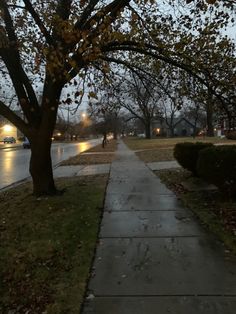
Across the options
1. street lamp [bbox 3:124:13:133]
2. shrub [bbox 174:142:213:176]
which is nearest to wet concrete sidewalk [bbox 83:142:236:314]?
shrub [bbox 174:142:213:176]

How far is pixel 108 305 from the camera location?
4.52 m

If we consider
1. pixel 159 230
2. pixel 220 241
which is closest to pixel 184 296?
pixel 220 241

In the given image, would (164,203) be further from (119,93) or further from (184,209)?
(119,93)

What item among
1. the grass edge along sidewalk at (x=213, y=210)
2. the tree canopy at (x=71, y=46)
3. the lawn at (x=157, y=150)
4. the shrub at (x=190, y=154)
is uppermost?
the tree canopy at (x=71, y=46)

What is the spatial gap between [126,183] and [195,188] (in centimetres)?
256

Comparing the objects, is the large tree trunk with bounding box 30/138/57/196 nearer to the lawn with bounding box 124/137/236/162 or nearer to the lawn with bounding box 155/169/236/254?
the lawn with bounding box 155/169/236/254

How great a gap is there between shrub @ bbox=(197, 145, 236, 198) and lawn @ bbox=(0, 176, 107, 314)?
2.43 meters

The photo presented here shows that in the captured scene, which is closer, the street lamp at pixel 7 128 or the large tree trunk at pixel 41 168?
the large tree trunk at pixel 41 168

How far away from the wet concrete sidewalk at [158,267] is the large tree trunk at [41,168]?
259 cm

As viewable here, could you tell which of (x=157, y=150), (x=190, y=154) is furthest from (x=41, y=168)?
(x=157, y=150)

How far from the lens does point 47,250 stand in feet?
21.7

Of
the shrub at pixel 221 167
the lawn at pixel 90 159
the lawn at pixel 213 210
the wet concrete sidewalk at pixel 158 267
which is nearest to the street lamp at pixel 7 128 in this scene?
the lawn at pixel 90 159

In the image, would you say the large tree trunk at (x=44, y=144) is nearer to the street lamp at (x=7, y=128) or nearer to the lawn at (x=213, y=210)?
the lawn at (x=213, y=210)

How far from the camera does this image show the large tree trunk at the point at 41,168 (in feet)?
36.1
